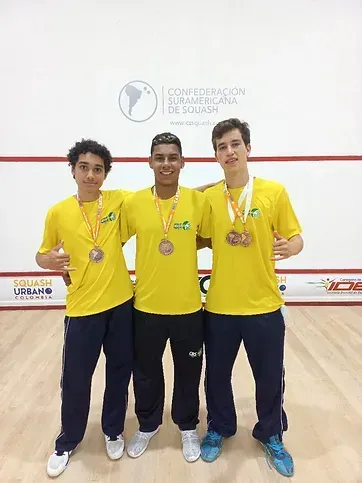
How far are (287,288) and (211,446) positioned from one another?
234cm

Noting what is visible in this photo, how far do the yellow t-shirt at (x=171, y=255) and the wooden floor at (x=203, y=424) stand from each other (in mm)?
680

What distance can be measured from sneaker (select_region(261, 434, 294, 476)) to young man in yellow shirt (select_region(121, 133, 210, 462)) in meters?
0.31

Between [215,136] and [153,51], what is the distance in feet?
7.55

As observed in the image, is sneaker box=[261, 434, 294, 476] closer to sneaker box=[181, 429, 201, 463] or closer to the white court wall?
sneaker box=[181, 429, 201, 463]

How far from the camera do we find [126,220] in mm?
1830

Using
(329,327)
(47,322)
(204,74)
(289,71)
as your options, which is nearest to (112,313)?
(47,322)

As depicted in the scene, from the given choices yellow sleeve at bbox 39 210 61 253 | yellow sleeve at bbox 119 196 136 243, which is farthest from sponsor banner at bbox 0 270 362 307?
yellow sleeve at bbox 39 210 61 253

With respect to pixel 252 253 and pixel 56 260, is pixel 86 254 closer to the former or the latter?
pixel 56 260

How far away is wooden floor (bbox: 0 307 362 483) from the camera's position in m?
1.79

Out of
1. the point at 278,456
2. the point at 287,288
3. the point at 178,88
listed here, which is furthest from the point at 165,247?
the point at 287,288

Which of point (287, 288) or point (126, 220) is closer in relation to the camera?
point (126, 220)

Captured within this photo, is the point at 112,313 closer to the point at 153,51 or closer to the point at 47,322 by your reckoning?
the point at 47,322

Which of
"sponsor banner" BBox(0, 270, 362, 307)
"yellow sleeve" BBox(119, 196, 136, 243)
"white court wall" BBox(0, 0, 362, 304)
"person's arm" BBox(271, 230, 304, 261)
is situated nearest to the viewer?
"person's arm" BBox(271, 230, 304, 261)

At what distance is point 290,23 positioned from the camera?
3664 mm
